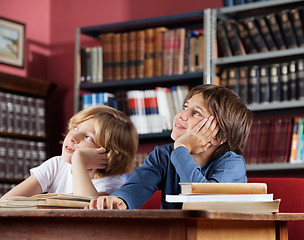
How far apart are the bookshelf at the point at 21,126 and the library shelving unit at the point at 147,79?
325mm

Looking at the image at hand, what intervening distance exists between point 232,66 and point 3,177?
1721 millimetres

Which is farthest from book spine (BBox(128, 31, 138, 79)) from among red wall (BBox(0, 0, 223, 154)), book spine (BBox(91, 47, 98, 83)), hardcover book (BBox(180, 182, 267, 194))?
hardcover book (BBox(180, 182, 267, 194))

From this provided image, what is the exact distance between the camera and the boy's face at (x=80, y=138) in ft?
6.37

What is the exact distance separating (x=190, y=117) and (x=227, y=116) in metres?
0.11

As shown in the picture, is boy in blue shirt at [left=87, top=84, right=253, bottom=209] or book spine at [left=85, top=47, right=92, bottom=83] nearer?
boy in blue shirt at [left=87, top=84, right=253, bottom=209]

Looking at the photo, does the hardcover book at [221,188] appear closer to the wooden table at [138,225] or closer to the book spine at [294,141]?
the wooden table at [138,225]

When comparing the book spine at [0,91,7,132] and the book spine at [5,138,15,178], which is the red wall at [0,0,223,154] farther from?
the book spine at [5,138,15,178]

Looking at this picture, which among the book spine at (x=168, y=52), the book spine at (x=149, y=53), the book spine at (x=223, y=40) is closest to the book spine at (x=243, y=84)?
the book spine at (x=223, y=40)

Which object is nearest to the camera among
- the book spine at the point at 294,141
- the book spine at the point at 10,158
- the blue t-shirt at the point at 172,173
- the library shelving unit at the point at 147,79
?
the blue t-shirt at the point at 172,173

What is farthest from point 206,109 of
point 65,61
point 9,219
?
point 65,61

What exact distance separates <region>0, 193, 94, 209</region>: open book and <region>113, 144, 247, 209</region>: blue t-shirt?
0.60ft

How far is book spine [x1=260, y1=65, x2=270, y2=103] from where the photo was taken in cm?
340

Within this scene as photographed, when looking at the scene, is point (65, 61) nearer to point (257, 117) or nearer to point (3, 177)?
point (3, 177)

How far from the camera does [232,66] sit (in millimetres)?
3725
